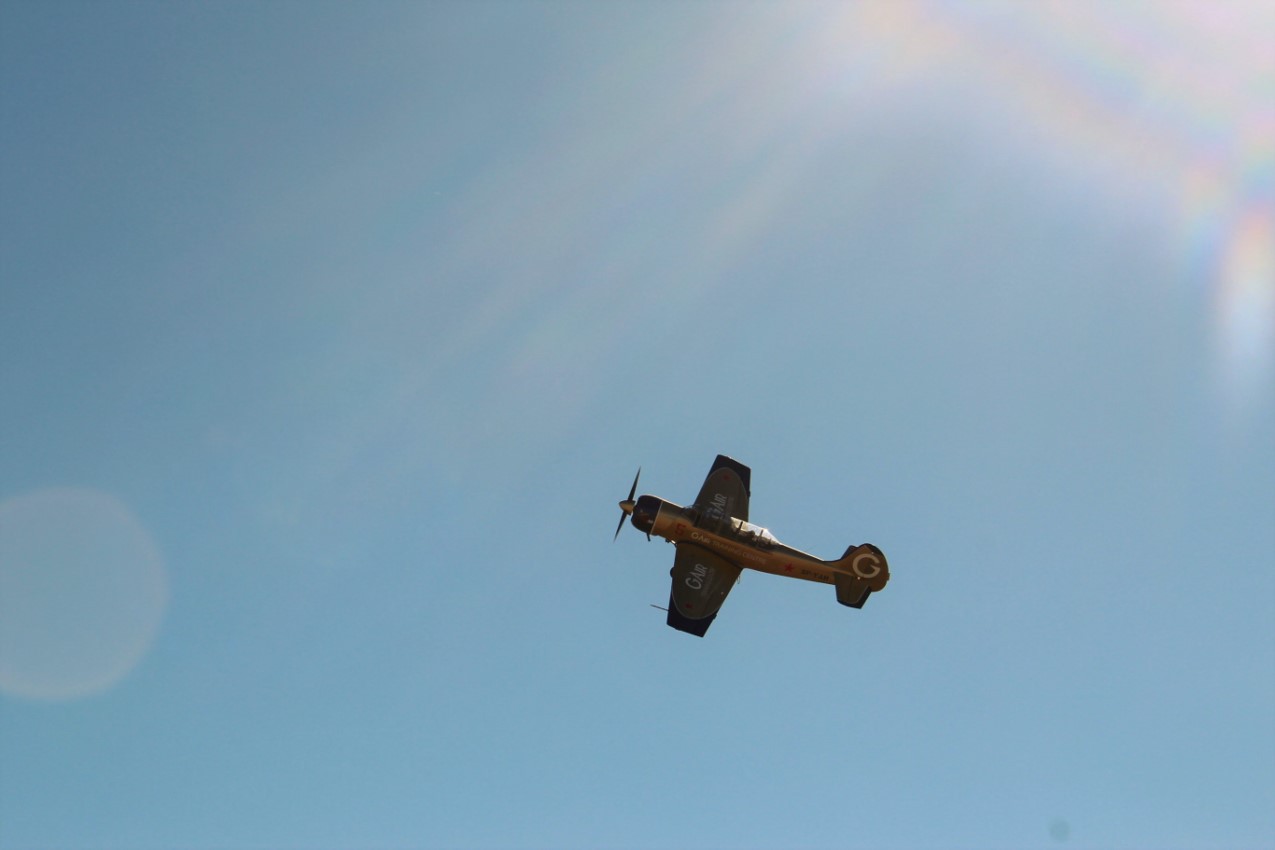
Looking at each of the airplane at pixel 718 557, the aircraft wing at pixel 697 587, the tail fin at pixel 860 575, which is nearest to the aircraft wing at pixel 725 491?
the airplane at pixel 718 557

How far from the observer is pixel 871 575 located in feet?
213

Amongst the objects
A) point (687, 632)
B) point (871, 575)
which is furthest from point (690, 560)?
point (871, 575)

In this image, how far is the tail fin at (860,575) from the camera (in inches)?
2557

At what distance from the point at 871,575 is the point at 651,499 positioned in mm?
13860

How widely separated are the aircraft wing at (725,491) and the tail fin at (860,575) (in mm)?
6673

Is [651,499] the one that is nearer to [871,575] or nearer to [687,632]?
[687,632]

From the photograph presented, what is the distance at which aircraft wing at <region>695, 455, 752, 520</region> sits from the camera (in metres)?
65.1

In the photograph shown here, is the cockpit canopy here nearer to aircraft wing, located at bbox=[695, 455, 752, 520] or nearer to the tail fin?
aircraft wing, located at bbox=[695, 455, 752, 520]

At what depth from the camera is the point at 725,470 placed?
66.5 m

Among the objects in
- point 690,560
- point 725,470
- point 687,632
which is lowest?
point 687,632

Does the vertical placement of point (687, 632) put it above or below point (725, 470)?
below

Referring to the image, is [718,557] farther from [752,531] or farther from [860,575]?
[860,575]

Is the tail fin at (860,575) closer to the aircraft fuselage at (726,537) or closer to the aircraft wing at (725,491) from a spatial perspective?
the aircraft fuselage at (726,537)

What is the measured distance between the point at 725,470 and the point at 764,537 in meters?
4.79
